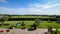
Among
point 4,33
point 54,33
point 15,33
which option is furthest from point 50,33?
point 4,33

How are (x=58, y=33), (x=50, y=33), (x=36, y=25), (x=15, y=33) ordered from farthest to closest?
(x=36, y=25)
(x=15, y=33)
(x=50, y=33)
(x=58, y=33)

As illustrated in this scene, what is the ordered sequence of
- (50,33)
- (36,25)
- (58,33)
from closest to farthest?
(58,33), (50,33), (36,25)

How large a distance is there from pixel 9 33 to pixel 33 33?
3992mm

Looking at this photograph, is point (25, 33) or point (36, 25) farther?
point (36, 25)

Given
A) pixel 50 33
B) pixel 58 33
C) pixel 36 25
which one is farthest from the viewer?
pixel 36 25

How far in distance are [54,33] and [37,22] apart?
32.8 ft

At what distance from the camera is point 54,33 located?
16312 mm

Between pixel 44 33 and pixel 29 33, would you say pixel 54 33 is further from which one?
pixel 29 33

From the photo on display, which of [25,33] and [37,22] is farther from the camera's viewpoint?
[37,22]

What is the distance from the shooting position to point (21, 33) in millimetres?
20156

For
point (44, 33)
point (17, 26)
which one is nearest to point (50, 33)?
point (44, 33)

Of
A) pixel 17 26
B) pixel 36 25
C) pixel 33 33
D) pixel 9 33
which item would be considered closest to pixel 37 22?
pixel 36 25

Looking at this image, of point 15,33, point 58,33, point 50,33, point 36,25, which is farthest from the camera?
point 36,25

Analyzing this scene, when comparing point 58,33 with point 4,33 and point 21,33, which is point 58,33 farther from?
point 4,33
